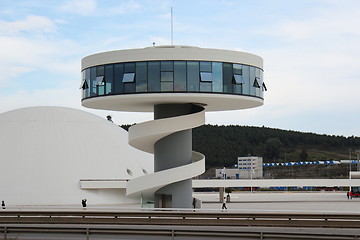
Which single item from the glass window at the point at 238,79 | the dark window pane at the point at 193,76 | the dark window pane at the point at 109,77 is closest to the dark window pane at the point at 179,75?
the dark window pane at the point at 193,76

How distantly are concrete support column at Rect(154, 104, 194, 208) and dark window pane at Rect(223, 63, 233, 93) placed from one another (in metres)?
2.77

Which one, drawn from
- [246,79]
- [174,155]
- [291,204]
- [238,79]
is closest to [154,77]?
[174,155]

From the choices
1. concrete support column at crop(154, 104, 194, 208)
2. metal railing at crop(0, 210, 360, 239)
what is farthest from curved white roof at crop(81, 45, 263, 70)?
metal railing at crop(0, 210, 360, 239)

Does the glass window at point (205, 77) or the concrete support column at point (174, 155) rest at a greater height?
the glass window at point (205, 77)

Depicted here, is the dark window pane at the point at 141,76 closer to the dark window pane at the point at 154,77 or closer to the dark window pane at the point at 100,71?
the dark window pane at the point at 154,77

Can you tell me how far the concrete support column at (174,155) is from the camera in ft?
126

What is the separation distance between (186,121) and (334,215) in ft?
42.7

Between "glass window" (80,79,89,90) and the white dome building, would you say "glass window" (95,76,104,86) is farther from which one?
the white dome building

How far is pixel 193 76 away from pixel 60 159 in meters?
34.8

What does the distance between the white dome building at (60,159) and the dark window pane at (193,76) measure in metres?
31.5

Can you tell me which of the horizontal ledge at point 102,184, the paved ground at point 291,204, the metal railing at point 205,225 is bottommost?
the metal railing at point 205,225

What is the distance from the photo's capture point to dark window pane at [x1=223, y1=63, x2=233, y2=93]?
38031 mm

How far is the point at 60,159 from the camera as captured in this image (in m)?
68.6

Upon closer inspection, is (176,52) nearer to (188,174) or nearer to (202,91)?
(202,91)
